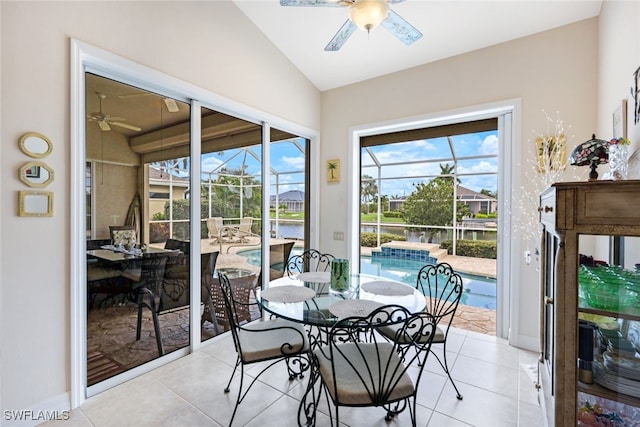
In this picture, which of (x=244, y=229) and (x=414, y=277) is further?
(x=414, y=277)

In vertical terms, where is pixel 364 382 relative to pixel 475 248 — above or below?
below

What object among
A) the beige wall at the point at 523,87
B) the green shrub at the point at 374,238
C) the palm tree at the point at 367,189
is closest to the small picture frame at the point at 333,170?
the palm tree at the point at 367,189

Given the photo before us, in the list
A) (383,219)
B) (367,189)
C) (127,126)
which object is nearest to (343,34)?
(127,126)

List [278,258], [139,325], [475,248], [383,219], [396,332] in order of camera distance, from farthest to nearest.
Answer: [383,219] → [475,248] → [278,258] → [139,325] → [396,332]

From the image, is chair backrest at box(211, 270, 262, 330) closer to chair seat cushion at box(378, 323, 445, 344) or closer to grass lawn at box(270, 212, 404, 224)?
grass lawn at box(270, 212, 404, 224)

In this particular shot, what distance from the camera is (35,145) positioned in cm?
172

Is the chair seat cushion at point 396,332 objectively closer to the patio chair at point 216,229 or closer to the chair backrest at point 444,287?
the chair backrest at point 444,287

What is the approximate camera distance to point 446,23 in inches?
106

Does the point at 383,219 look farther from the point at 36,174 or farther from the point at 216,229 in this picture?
the point at 36,174

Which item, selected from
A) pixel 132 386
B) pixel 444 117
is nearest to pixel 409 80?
pixel 444 117

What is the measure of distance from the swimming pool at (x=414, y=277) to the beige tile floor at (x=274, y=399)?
1647mm

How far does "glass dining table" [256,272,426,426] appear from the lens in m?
1.72

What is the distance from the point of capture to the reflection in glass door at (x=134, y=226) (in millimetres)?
2100

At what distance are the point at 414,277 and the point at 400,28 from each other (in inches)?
135
